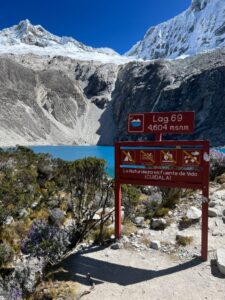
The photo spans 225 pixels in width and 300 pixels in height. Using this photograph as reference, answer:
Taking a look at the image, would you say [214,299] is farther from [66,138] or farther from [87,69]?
[87,69]

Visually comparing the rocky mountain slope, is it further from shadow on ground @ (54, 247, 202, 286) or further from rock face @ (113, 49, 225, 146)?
shadow on ground @ (54, 247, 202, 286)

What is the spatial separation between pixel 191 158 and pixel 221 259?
248 centimetres

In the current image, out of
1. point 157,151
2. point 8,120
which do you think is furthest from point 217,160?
point 8,120

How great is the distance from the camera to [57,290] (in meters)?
6.84

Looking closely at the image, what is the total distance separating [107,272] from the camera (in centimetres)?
777

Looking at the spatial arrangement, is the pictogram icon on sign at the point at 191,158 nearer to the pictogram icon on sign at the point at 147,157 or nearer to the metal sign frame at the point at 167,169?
the metal sign frame at the point at 167,169

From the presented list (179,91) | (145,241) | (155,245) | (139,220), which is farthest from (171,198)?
(179,91)

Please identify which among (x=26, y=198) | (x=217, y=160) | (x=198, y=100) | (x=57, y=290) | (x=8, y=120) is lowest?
(x=57, y=290)

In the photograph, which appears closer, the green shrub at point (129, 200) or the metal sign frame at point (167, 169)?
the metal sign frame at point (167, 169)

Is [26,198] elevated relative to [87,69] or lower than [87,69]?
lower

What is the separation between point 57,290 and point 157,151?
4.18m

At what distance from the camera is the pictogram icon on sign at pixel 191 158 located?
835 cm

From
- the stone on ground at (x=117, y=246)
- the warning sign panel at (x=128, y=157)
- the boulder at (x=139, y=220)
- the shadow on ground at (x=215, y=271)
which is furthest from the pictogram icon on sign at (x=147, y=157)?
the shadow on ground at (x=215, y=271)

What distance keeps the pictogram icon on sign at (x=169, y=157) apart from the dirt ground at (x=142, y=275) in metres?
2.35
